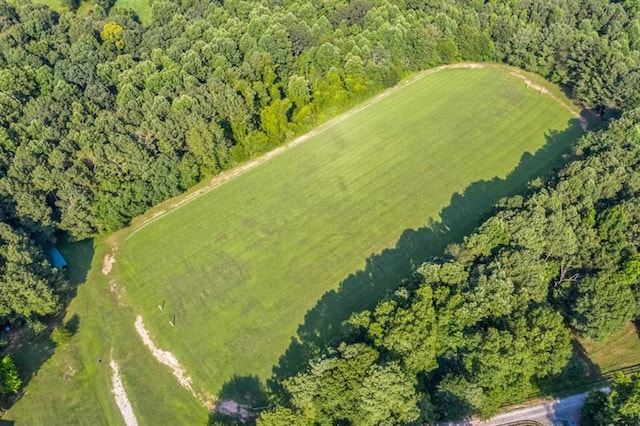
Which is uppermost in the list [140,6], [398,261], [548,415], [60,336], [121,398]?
[140,6]

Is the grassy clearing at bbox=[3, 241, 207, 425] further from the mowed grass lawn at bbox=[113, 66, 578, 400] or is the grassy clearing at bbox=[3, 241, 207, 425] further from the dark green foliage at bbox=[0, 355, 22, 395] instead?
the mowed grass lawn at bbox=[113, 66, 578, 400]

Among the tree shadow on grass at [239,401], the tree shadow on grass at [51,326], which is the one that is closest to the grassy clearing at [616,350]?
the tree shadow on grass at [239,401]

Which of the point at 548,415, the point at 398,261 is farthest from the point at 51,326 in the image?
the point at 548,415

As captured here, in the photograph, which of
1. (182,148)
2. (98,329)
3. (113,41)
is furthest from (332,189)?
(113,41)

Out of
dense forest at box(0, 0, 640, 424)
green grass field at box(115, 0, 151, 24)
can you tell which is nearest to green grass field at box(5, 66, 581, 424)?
dense forest at box(0, 0, 640, 424)

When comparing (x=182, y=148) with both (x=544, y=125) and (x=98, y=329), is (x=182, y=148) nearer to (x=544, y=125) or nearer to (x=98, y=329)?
(x=98, y=329)

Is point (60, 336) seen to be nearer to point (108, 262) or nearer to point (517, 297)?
point (108, 262)

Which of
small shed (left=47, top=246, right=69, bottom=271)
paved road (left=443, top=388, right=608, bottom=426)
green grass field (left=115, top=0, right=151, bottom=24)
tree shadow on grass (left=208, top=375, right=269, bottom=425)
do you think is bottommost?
paved road (left=443, top=388, right=608, bottom=426)
